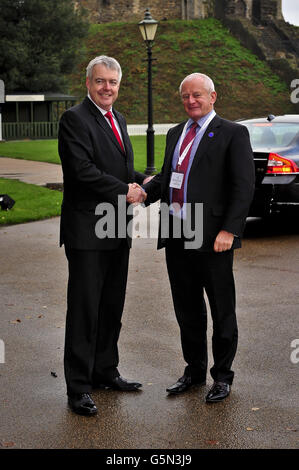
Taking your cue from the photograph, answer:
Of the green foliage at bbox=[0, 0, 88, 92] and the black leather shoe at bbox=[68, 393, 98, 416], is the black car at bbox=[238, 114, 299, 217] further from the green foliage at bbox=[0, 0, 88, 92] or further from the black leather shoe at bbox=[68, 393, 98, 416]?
the green foliage at bbox=[0, 0, 88, 92]

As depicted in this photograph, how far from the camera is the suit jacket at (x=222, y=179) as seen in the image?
4.51 m

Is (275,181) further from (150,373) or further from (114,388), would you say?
(114,388)

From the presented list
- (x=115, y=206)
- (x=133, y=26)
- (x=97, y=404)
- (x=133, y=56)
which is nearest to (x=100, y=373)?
(x=97, y=404)

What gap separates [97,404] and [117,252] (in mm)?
922

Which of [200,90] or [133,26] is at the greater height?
[133,26]

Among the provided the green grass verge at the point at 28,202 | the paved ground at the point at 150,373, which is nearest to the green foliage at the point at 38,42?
the green grass verge at the point at 28,202

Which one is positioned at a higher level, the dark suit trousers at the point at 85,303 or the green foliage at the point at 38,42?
the green foliage at the point at 38,42

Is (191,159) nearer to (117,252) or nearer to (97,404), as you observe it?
(117,252)

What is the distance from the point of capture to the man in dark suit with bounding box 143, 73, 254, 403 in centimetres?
452

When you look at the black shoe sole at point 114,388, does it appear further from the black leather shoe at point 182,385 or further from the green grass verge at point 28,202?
the green grass verge at point 28,202

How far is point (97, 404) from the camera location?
455cm

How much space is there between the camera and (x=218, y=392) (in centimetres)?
459

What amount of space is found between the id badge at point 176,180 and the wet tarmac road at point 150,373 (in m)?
1.28

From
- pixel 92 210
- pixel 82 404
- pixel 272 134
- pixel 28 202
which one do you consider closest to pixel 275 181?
pixel 272 134
